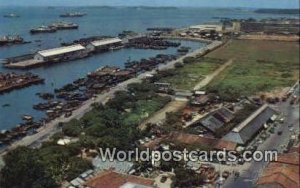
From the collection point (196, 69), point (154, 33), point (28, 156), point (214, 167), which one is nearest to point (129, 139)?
point (214, 167)

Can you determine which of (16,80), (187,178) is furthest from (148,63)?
(187,178)

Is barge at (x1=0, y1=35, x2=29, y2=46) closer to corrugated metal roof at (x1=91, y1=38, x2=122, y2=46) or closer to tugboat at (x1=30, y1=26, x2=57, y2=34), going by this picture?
corrugated metal roof at (x1=91, y1=38, x2=122, y2=46)

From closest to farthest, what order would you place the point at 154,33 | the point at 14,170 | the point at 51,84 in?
the point at 14,170 < the point at 51,84 < the point at 154,33

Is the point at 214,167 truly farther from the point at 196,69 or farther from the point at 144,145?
the point at 196,69

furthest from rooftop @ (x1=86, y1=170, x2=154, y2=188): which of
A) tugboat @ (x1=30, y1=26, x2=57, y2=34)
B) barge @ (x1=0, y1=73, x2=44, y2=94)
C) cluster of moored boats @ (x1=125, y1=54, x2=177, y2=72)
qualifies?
tugboat @ (x1=30, y1=26, x2=57, y2=34)

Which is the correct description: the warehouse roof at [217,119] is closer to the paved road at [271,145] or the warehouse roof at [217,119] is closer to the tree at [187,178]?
the paved road at [271,145]
